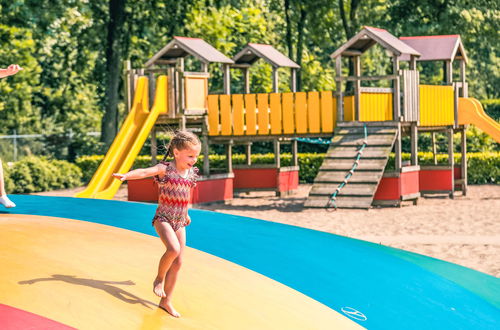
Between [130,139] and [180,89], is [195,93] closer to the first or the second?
[180,89]

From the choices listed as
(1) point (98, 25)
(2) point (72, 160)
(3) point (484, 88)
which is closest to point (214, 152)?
(2) point (72, 160)

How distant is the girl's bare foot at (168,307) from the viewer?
4664 millimetres

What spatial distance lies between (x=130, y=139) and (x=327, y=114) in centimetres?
531

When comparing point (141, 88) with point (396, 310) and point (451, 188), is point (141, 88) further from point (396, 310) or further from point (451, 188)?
point (396, 310)

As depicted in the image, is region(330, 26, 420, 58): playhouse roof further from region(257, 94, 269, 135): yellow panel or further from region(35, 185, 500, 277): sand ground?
region(35, 185, 500, 277): sand ground

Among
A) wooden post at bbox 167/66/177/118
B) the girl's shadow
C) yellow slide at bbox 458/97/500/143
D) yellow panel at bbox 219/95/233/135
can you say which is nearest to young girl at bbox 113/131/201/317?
the girl's shadow

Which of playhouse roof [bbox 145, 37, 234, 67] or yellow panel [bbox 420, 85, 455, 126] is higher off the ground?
playhouse roof [bbox 145, 37, 234, 67]

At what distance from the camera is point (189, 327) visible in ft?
15.0

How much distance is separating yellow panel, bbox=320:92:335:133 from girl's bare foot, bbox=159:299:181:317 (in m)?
17.3

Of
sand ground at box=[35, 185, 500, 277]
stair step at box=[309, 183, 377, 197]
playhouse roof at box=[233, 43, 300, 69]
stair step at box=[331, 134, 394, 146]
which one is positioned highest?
playhouse roof at box=[233, 43, 300, 69]

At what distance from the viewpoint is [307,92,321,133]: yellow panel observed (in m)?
21.8

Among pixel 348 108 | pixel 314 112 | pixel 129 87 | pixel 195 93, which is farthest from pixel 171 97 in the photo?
pixel 348 108

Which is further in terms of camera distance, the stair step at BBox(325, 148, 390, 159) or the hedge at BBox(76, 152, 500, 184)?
the hedge at BBox(76, 152, 500, 184)

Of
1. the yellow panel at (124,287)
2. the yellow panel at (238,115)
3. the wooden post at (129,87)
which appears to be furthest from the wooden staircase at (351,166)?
the yellow panel at (124,287)
